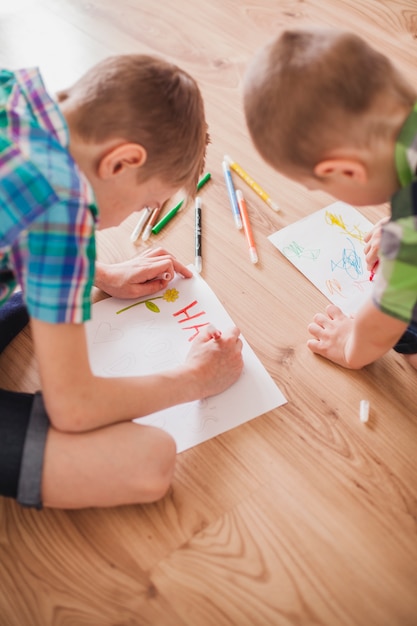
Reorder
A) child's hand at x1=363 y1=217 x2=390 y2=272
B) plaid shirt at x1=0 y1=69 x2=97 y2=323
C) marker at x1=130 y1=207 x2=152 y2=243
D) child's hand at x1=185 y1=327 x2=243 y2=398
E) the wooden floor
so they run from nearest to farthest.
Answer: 1. plaid shirt at x1=0 y1=69 x2=97 y2=323
2. the wooden floor
3. child's hand at x1=185 y1=327 x2=243 y2=398
4. child's hand at x1=363 y1=217 x2=390 y2=272
5. marker at x1=130 y1=207 x2=152 y2=243

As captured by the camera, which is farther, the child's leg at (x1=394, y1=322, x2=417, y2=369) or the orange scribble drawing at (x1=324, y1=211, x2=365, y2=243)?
the orange scribble drawing at (x1=324, y1=211, x2=365, y2=243)

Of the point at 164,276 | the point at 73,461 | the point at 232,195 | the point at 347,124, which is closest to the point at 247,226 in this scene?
the point at 232,195

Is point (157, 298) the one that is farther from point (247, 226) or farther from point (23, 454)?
point (23, 454)

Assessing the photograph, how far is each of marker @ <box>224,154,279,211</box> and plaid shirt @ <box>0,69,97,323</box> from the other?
0.49m

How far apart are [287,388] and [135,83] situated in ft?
1.57

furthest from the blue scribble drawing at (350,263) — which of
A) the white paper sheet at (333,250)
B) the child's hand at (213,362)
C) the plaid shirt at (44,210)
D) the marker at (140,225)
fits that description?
the plaid shirt at (44,210)

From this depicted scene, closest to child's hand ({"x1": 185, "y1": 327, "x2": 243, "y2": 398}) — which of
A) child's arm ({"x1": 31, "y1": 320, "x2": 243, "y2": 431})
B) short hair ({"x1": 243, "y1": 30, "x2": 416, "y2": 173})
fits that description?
child's arm ({"x1": 31, "y1": 320, "x2": 243, "y2": 431})

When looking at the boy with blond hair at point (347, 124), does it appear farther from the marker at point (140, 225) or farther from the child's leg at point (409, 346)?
the marker at point (140, 225)

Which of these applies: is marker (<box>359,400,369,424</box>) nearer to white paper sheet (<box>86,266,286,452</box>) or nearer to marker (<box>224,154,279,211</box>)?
white paper sheet (<box>86,266,286,452</box>)

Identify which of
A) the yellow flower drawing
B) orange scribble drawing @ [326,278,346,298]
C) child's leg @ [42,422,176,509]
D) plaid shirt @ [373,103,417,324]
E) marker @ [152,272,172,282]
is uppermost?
plaid shirt @ [373,103,417,324]

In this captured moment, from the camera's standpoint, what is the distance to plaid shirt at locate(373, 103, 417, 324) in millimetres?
635

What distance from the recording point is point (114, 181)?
72 cm

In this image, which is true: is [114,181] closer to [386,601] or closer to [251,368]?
[251,368]

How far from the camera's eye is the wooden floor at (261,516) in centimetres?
72
